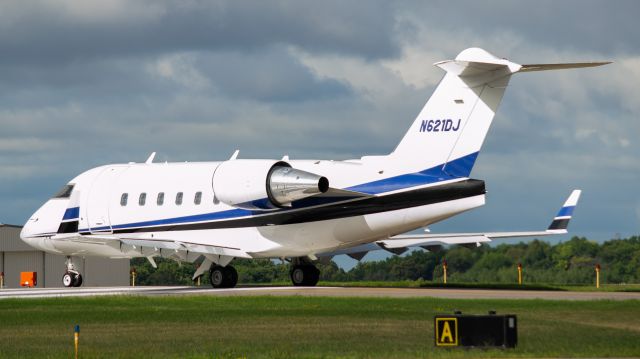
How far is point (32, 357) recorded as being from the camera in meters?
19.4

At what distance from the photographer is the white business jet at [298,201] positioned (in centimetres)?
3300

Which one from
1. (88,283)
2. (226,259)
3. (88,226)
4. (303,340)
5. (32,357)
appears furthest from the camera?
(88,283)

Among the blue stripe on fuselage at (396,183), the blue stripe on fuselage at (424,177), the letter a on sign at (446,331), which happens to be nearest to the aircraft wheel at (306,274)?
the blue stripe on fuselage at (396,183)

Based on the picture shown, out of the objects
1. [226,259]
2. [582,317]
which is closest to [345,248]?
[226,259]

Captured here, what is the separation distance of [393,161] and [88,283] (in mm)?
28528

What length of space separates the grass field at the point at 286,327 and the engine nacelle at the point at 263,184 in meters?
A: 4.00

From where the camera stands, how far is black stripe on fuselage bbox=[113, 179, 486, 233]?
33.0m

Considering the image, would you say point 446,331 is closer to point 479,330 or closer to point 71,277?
point 479,330

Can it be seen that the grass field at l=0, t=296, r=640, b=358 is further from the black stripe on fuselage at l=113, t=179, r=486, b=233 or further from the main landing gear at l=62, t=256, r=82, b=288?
the main landing gear at l=62, t=256, r=82, b=288

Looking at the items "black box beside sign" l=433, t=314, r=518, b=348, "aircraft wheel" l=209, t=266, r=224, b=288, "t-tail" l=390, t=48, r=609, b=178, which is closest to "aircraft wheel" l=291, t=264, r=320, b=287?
"aircraft wheel" l=209, t=266, r=224, b=288

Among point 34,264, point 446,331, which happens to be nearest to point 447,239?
point 446,331

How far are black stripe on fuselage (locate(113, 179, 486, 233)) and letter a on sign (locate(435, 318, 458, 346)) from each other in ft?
44.4

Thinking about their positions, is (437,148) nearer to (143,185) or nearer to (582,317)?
(582,317)

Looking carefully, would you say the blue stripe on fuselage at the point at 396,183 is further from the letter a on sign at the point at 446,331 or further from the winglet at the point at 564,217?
the letter a on sign at the point at 446,331
